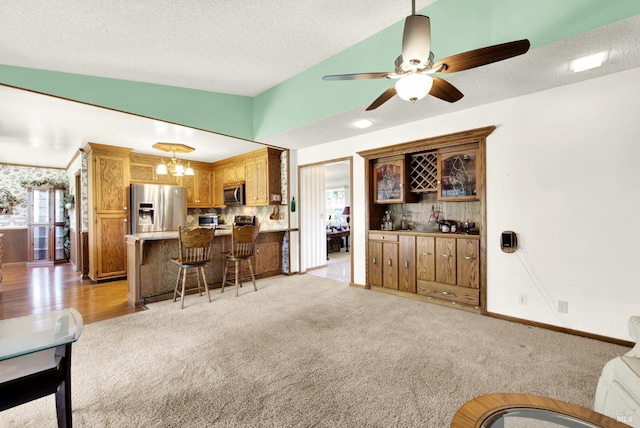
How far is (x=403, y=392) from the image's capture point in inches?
76.7

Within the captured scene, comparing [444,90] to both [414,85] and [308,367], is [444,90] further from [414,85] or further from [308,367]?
[308,367]

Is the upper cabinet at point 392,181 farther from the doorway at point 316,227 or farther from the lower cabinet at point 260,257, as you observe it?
the lower cabinet at point 260,257

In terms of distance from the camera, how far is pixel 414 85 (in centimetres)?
192

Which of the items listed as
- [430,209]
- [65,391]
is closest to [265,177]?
[430,209]

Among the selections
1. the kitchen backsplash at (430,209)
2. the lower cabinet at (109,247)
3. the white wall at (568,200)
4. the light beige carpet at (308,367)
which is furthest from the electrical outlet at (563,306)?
the lower cabinet at (109,247)

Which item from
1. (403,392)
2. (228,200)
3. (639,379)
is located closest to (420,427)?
(403,392)

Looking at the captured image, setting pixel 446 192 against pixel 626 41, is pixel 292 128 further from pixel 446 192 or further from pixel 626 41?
pixel 626 41

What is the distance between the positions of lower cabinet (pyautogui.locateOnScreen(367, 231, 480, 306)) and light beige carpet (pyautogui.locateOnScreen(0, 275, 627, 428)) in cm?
32

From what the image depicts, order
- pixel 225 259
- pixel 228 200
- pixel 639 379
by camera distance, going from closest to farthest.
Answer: pixel 639 379
pixel 225 259
pixel 228 200

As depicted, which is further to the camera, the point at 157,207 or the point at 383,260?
the point at 157,207

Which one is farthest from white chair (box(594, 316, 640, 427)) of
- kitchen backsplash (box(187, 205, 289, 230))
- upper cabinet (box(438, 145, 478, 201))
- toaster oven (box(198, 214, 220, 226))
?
toaster oven (box(198, 214, 220, 226))

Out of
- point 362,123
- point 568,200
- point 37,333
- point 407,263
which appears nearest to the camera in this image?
point 37,333

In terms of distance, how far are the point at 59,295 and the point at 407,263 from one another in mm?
5111

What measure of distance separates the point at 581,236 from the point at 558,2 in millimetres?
2042
